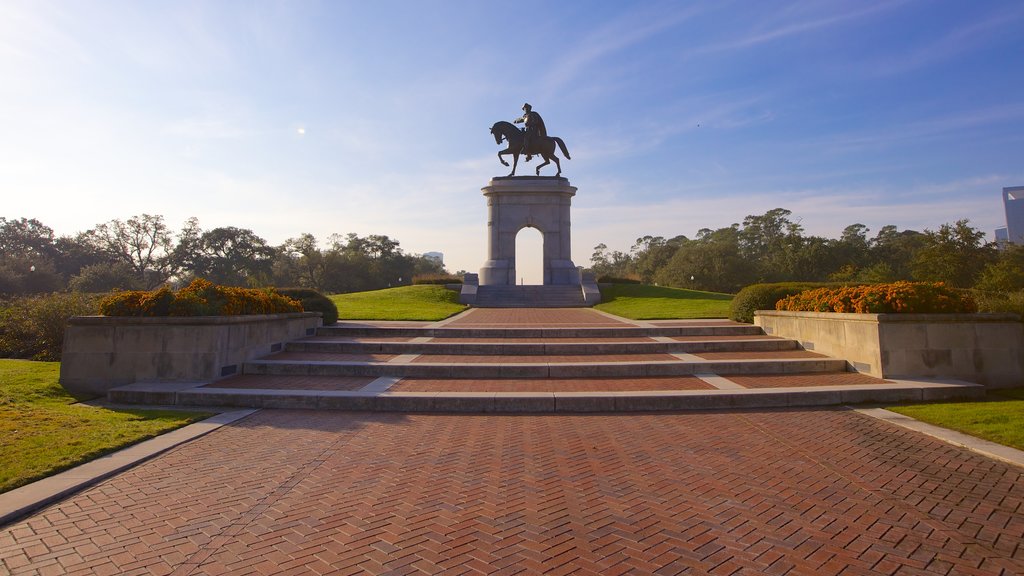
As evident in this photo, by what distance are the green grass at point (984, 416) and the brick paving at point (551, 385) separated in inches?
114

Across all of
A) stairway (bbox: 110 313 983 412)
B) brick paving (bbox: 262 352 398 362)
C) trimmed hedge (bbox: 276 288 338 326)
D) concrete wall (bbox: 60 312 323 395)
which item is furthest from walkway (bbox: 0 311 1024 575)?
trimmed hedge (bbox: 276 288 338 326)

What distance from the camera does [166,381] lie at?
29.7 feet

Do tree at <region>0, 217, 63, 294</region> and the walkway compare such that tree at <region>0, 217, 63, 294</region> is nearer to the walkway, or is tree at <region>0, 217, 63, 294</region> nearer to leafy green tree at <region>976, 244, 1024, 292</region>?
the walkway

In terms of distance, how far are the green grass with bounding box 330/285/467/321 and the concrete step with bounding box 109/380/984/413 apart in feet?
28.2

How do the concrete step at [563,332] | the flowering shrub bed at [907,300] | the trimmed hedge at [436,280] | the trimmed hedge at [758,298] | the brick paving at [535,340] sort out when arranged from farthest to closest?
the trimmed hedge at [436,280]
the trimmed hedge at [758,298]
the concrete step at [563,332]
the brick paving at [535,340]
the flowering shrub bed at [907,300]

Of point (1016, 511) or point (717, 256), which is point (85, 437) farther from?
point (717, 256)

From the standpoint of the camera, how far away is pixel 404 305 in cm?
2162

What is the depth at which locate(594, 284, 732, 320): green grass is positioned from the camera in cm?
1741

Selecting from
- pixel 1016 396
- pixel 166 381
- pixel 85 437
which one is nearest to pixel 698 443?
pixel 1016 396

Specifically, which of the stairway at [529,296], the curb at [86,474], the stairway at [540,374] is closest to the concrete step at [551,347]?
the stairway at [540,374]

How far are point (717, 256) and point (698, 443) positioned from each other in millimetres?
56075

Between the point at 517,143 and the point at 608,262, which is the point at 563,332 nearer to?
the point at 517,143

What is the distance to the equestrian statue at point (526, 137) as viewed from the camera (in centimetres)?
3009

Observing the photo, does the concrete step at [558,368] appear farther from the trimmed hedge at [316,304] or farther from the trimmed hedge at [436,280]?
the trimmed hedge at [436,280]
